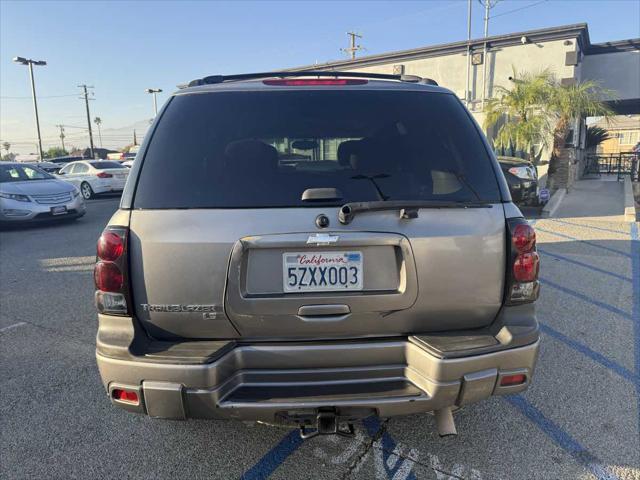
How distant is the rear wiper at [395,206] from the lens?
2057 mm

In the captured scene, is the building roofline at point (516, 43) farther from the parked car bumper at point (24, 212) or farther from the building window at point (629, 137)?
the building window at point (629, 137)

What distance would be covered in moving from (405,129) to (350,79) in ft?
1.79

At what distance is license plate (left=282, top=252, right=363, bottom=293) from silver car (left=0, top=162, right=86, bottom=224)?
977cm

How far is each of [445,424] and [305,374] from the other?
0.81m

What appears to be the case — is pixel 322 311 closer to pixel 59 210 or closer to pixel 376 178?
pixel 376 178

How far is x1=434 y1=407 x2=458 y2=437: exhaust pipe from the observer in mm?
2355

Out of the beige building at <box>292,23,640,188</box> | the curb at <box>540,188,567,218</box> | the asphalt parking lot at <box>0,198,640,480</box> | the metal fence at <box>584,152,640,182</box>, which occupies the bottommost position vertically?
the asphalt parking lot at <box>0,198,640,480</box>

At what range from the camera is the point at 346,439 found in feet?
8.91

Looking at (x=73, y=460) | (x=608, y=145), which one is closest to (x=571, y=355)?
(x=73, y=460)

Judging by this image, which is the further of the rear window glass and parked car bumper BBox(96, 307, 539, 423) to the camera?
the rear window glass

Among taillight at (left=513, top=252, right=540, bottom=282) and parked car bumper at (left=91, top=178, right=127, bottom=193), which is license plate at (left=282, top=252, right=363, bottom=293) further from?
parked car bumper at (left=91, top=178, right=127, bottom=193)

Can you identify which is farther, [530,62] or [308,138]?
[530,62]

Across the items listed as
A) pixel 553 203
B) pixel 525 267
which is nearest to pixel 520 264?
pixel 525 267

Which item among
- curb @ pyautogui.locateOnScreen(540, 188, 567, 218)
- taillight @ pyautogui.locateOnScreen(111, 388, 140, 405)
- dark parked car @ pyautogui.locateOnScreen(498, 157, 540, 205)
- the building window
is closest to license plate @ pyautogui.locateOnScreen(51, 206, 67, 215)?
taillight @ pyautogui.locateOnScreen(111, 388, 140, 405)
